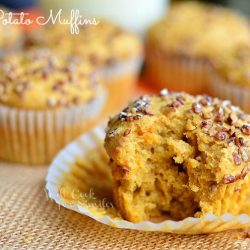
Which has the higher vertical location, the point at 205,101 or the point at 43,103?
the point at 205,101

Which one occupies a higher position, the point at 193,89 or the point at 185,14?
the point at 185,14

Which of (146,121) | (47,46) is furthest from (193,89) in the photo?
(146,121)

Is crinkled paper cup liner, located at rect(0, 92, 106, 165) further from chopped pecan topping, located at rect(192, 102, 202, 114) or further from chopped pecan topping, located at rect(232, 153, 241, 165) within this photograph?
chopped pecan topping, located at rect(232, 153, 241, 165)

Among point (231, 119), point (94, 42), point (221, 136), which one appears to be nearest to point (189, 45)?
point (94, 42)

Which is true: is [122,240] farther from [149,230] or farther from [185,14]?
[185,14]

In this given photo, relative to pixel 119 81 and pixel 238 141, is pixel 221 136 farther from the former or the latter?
pixel 119 81
